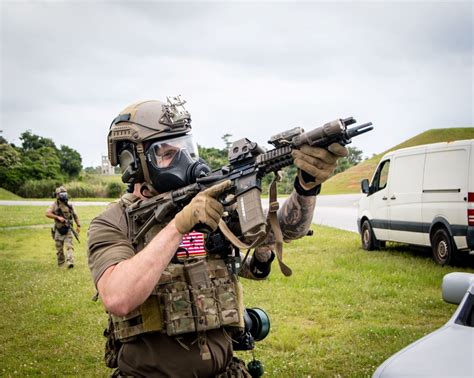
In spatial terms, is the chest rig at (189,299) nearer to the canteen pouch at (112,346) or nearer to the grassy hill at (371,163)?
the canteen pouch at (112,346)

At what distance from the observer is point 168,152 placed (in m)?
3.10

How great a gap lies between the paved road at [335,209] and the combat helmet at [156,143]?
1289 cm

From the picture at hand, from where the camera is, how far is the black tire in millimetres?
10633

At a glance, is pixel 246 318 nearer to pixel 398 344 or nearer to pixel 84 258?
pixel 398 344

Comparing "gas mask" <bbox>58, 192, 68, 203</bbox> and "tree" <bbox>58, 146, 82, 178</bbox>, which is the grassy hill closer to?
"gas mask" <bbox>58, 192, 68, 203</bbox>

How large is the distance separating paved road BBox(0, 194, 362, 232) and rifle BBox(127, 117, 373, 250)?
1308 cm

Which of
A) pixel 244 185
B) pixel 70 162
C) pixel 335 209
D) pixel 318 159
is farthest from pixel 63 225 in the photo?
pixel 335 209

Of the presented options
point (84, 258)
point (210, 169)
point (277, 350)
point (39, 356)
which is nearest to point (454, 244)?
point (277, 350)

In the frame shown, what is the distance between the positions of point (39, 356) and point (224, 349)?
15.4 ft

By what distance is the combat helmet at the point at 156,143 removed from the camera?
3057mm

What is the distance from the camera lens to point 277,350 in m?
6.68

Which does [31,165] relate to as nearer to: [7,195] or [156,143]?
[7,195]

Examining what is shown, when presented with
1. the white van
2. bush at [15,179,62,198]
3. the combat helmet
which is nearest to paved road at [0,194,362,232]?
bush at [15,179,62,198]

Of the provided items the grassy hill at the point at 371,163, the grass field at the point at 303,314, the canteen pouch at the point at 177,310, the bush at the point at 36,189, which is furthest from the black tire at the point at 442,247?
the bush at the point at 36,189
